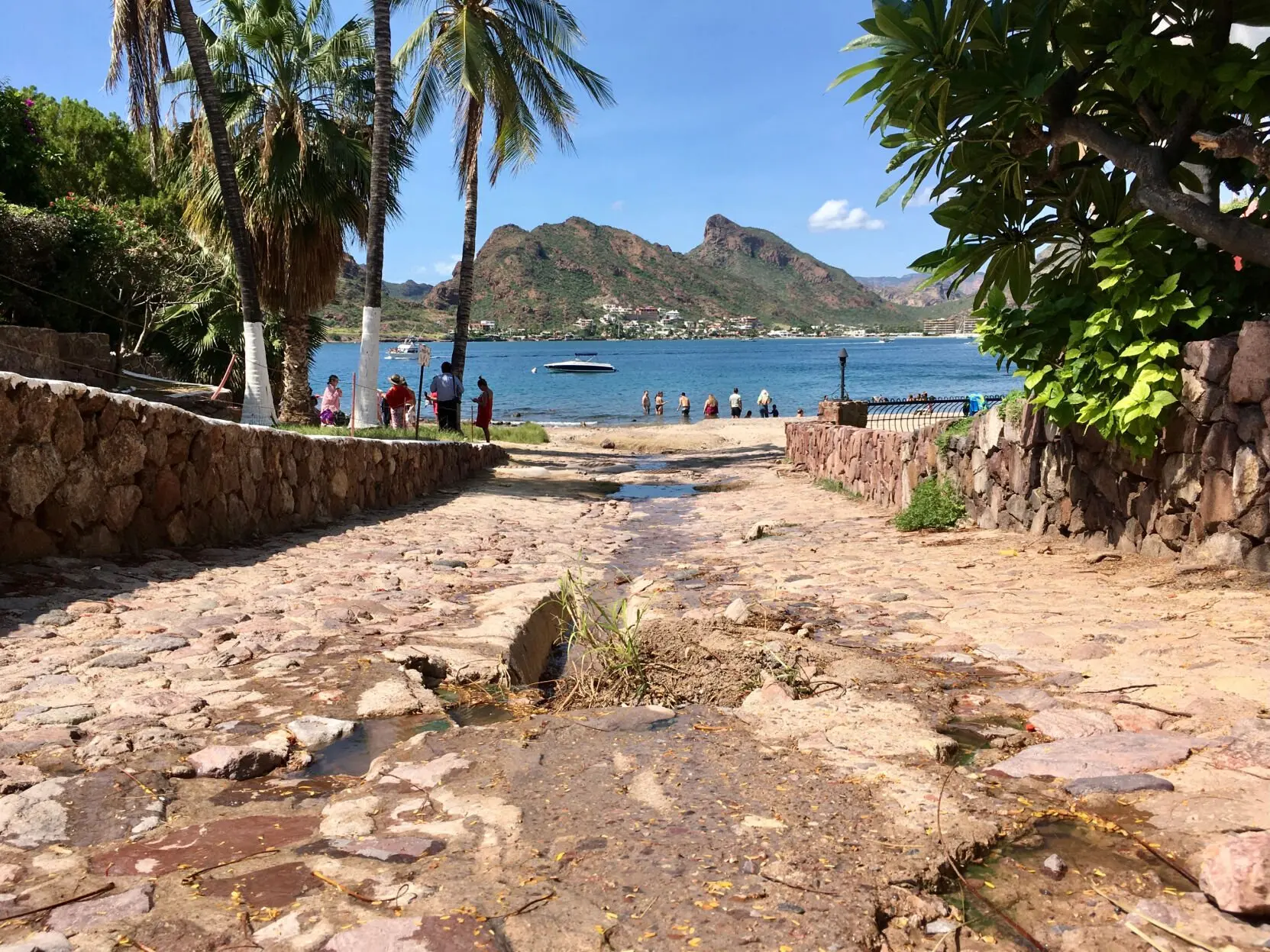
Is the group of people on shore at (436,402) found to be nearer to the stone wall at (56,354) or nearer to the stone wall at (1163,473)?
the stone wall at (56,354)

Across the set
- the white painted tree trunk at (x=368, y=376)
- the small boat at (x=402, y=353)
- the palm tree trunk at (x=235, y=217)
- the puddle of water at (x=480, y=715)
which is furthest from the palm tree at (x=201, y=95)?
the small boat at (x=402, y=353)

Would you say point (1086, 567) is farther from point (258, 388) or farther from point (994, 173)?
point (258, 388)

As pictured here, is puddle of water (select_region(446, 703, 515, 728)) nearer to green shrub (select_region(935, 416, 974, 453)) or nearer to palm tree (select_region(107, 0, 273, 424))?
green shrub (select_region(935, 416, 974, 453))

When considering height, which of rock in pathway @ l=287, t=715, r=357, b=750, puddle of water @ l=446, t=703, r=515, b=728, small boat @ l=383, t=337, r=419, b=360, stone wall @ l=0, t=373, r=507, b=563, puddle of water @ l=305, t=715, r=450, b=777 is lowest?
puddle of water @ l=446, t=703, r=515, b=728

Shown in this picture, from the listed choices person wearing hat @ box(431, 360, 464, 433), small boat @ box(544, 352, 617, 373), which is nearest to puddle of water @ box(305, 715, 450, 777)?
person wearing hat @ box(431, 360, 464, 433)

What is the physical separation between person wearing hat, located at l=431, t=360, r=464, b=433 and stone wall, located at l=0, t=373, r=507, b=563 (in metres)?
A: 9.10

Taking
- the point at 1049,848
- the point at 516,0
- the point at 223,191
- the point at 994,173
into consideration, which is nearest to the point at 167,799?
the point at 1049,848

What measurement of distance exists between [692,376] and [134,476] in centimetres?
8898

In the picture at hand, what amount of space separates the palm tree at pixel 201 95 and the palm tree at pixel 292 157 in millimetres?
1973

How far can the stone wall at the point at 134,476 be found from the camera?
513cm

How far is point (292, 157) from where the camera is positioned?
52.3ft

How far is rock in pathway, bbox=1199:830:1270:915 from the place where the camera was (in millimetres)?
1981

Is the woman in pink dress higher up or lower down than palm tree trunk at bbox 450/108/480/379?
lower down

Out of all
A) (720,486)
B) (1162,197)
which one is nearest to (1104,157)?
(1162,197)
